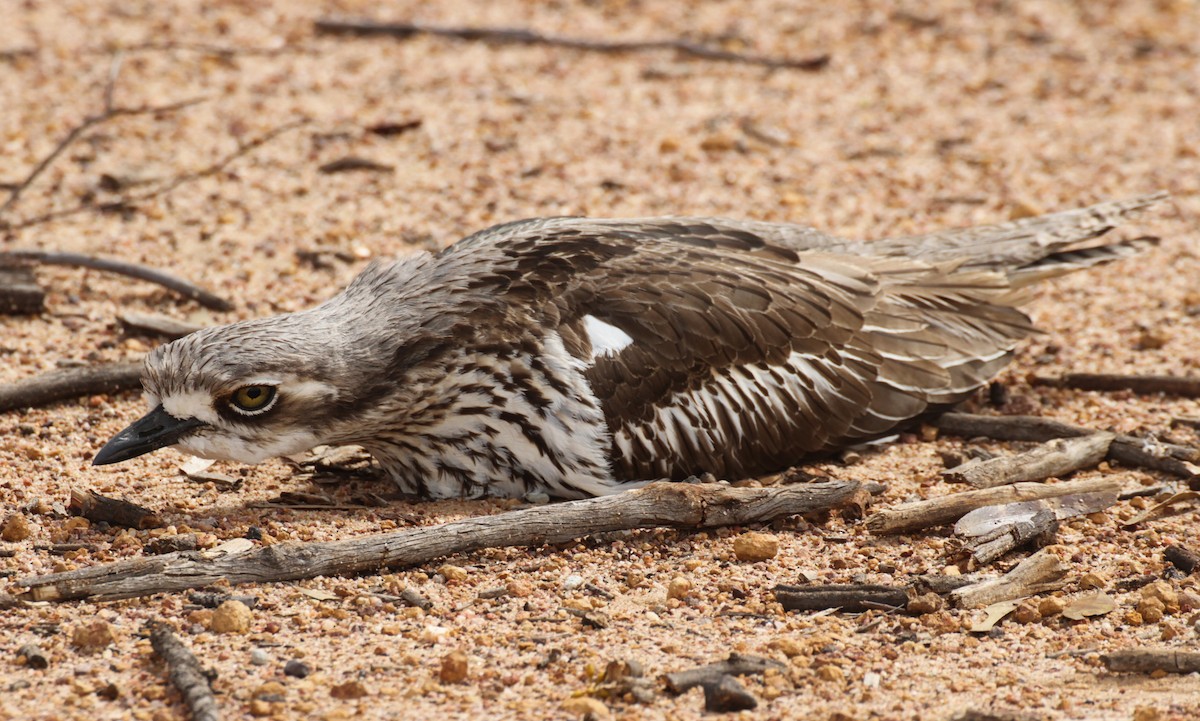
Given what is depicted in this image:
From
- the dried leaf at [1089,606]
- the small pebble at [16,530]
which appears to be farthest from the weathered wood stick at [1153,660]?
the small pebble at [16,530]

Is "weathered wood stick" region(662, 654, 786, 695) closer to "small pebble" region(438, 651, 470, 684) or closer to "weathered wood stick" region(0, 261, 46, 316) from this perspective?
"small pebble" region(438, 651, 470, 684)

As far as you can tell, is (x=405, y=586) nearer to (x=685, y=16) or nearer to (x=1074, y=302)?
Result: (x=1074, y=302)

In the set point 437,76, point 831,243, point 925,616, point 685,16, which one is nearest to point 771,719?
point 925,616

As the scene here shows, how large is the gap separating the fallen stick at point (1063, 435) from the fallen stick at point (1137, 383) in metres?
0.48

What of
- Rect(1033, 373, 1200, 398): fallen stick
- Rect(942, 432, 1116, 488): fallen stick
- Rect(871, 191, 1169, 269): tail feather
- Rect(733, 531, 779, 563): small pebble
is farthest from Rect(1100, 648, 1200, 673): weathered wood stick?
Rect(871, 191, 1169, 269): tail feather

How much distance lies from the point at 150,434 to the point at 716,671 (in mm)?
2313

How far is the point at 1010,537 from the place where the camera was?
5.14 m

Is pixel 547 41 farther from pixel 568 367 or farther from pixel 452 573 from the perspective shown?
pixel 452 573

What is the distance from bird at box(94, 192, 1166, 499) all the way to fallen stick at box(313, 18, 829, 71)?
440cm

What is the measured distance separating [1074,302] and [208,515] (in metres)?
4.65

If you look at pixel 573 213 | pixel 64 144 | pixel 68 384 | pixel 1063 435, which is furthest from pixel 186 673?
pixel 573 213

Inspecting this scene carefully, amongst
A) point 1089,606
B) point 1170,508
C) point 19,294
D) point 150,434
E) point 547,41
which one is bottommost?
point 1089,606

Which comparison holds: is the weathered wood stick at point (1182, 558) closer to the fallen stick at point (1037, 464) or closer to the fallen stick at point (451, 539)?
the fallen stick at point (1037, 464)

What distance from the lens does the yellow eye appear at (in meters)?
5.26
